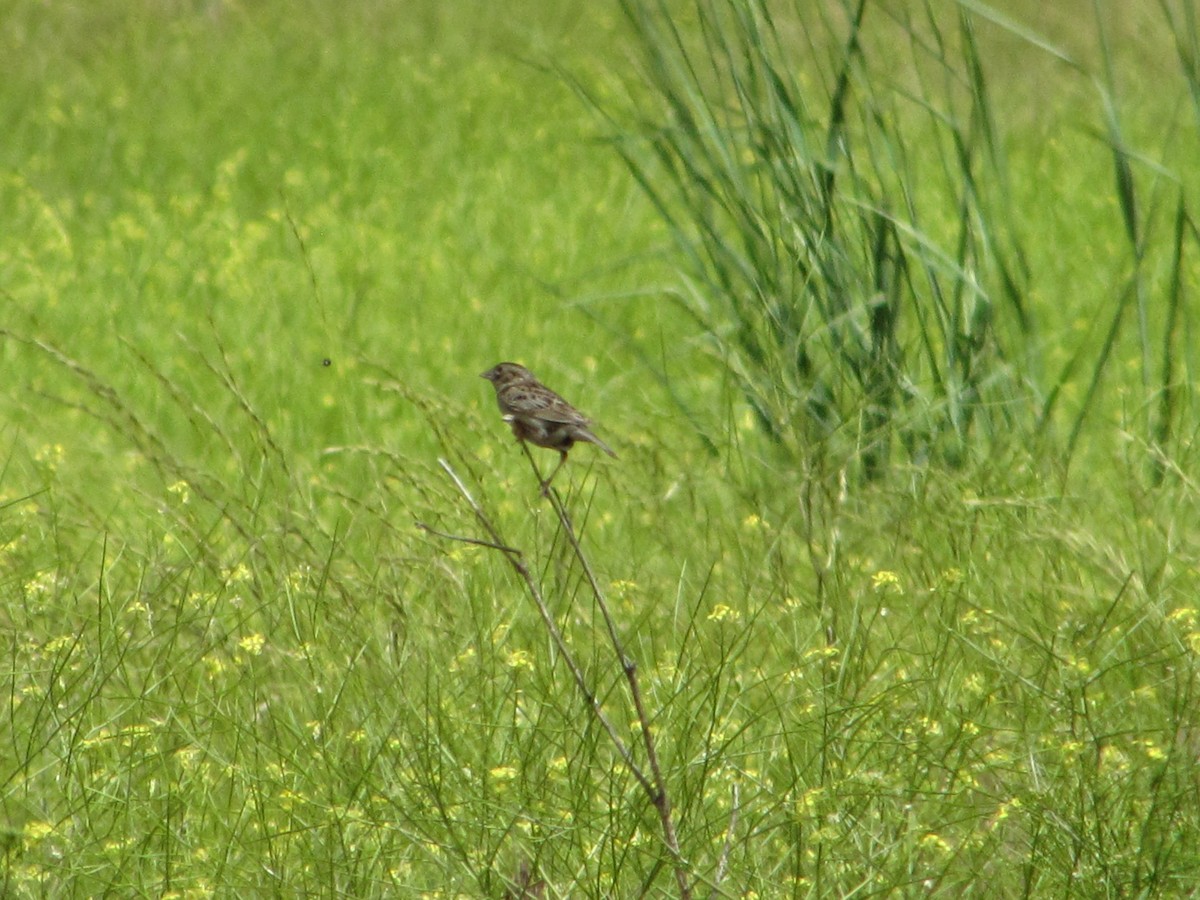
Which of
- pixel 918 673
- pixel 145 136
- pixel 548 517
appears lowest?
pixel 145 136

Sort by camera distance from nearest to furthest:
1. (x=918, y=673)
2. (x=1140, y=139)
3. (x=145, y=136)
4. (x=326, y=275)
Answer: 1. (x=918, y=673)
2. (x=326, y=275)
3. (x=1140, y=139)
4. (x=145, y=136)

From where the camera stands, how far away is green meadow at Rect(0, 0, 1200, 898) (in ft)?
9.08

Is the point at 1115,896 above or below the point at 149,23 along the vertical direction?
above

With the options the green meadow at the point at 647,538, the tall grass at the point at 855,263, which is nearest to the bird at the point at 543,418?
the green meadow at the point at 647,538

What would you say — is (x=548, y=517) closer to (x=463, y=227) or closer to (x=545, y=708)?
(x=545, y=708)

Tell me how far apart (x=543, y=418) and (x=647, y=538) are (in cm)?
118

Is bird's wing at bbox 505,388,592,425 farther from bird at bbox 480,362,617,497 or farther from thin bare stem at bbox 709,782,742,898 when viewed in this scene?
thin bare stem at bbox 709,782,742,898

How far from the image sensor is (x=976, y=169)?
386 inches

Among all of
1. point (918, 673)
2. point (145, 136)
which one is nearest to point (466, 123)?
point (145, 136)

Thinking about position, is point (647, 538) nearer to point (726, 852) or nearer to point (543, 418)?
point (543, 418)

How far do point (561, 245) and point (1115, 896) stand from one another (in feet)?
22.6

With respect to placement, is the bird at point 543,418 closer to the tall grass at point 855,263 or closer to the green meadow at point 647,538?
the green meadow at point 647,538

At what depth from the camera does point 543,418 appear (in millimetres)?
3494

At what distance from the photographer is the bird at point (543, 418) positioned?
11.3ft
